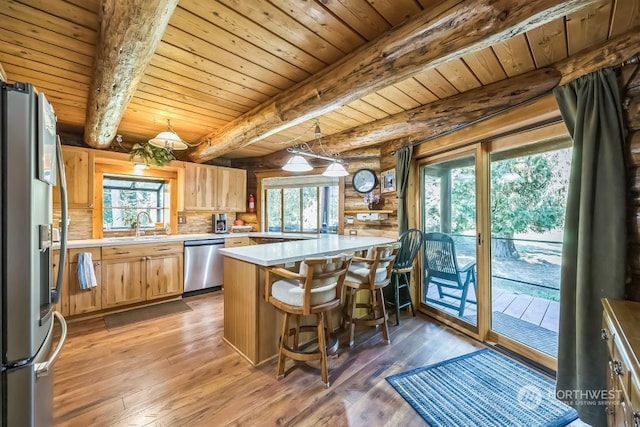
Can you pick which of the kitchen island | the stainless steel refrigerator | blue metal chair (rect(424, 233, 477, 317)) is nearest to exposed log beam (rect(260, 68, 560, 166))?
blue metal chair (rect(424, 233, 477, 317))

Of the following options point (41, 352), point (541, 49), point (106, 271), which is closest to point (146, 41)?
point (41, 352)

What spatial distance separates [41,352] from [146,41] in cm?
163

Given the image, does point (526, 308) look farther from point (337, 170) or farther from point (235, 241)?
point (235, 241)

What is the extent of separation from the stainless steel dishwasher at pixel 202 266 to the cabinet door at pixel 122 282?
22.7 inches

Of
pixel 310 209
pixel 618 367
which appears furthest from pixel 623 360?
pixel 310 209

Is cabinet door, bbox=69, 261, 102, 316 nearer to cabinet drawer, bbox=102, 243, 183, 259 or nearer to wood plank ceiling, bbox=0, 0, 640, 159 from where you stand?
cabinet drawer, bbox=102, 243, 183, 259

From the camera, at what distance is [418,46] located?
1.51m

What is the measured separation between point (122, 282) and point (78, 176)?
4.90 feet

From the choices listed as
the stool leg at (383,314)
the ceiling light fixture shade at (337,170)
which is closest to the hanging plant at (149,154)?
the ceiling light fixture shade at (337,170)

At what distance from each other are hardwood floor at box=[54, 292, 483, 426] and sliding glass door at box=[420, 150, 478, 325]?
444 mm

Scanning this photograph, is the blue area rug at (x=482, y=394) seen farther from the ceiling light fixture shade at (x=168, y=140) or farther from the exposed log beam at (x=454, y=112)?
the ceiling light fixture shade at (x=168, y=140)

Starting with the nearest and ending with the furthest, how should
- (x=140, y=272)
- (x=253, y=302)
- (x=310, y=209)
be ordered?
(x=253, y=302) → (x=140, y=272) → (x=310, y=209)

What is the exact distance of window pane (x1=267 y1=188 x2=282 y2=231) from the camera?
16.5 feet

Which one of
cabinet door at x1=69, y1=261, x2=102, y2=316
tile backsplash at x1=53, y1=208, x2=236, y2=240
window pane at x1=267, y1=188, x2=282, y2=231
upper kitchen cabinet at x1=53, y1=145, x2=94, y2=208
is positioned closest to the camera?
cabinet door at x1=69, y1=261, x2=102, y2=316
